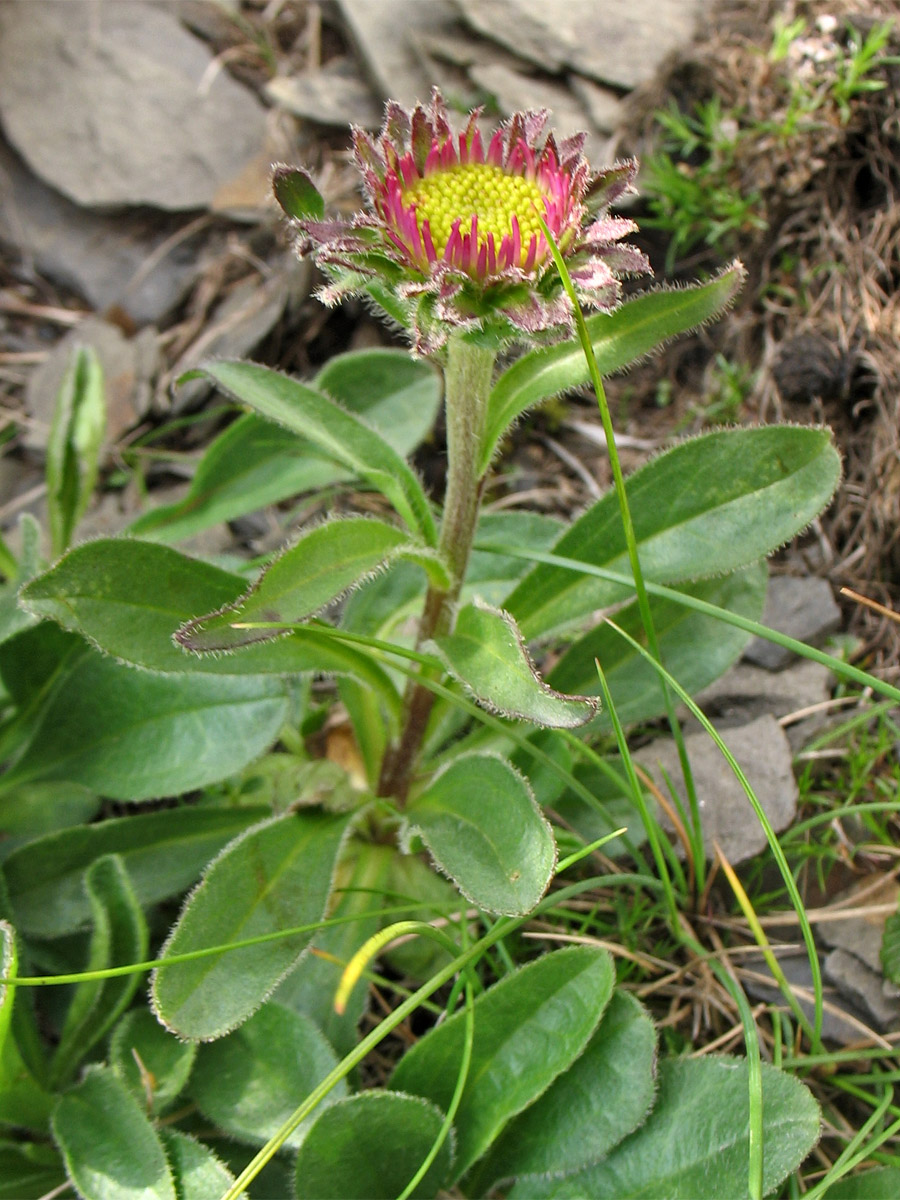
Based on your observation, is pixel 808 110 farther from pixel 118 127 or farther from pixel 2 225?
pixel 2 225

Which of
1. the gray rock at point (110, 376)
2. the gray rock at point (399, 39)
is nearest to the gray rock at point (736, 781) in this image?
the gray rock at point (110, 376)

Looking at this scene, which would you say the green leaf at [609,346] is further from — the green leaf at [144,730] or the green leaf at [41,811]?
the green leaf at [41,811]

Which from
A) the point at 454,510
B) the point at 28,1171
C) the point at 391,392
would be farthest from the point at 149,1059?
the point at 391,392

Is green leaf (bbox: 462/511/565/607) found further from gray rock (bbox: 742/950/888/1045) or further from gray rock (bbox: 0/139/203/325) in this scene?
gray rock (bbox: 0/139/203/325)

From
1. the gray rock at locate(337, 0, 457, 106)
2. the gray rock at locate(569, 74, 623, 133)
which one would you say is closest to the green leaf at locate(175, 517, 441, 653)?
the gray rock at locate(569, 74, 623, 133)

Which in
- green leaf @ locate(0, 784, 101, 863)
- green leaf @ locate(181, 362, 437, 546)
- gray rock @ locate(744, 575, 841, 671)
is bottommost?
green leaf @ locate(0, 784, 101, 863)

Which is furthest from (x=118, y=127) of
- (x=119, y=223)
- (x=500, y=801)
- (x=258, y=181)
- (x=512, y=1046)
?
(x=512, y=1046)
